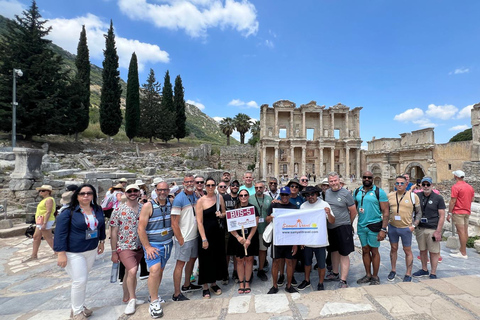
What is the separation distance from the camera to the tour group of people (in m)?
3.05

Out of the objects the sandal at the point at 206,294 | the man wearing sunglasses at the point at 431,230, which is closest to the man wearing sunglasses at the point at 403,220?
the man wearing sunglasses at the point at 431,230

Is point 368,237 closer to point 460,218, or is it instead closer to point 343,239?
point 343,239

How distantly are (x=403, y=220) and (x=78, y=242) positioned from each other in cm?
520

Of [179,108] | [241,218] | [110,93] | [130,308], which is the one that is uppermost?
[179,108]

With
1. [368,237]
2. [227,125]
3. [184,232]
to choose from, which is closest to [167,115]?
[227,125]

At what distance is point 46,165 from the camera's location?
11.7m

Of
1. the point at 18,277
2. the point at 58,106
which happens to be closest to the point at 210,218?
the point at 18,277

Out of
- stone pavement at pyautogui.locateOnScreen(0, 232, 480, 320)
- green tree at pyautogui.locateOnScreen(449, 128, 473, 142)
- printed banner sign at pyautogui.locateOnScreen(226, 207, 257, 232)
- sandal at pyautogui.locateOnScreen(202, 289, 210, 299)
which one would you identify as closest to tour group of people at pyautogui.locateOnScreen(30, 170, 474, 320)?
sandal at pyautogui.locateOnScreen(202, 289, 210, 299)

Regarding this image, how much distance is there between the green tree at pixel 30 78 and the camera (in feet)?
55.8

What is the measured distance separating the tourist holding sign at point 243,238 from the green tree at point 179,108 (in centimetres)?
3513

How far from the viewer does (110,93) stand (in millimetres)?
27266

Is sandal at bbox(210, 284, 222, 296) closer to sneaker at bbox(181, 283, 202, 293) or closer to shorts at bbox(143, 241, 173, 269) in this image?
sneaker at bbox(181, 283, 202, 293)

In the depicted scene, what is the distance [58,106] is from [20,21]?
7070 mm

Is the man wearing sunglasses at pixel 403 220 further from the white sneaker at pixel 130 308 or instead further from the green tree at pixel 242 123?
the green tree at pixel 242 123
